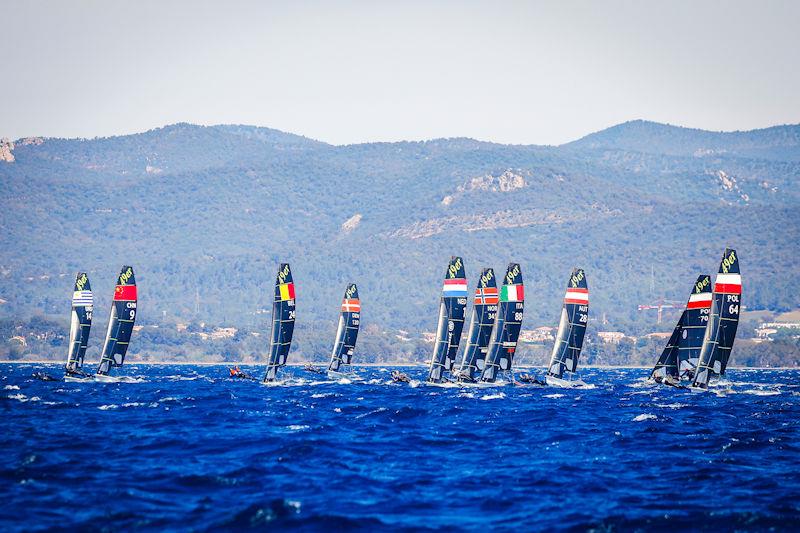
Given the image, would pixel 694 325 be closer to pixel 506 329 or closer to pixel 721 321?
pixel 721 321

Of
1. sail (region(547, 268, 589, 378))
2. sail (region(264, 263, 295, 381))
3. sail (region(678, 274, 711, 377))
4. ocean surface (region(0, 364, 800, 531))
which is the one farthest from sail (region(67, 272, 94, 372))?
sail (region(678, 274, 711, 377))

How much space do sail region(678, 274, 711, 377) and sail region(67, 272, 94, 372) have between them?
5537 centimetres

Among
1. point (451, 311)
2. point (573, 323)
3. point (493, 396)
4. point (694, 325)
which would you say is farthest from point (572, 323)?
point (493, 396)

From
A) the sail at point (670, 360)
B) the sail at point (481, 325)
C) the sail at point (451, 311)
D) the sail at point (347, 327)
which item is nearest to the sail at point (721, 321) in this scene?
the sail at point (670, 360)

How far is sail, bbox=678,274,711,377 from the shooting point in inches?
4422

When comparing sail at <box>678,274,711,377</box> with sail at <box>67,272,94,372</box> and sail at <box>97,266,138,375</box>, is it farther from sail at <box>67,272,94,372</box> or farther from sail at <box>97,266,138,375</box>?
sail at <box>67,272,94,372</box>

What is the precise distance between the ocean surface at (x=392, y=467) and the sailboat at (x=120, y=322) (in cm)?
2881

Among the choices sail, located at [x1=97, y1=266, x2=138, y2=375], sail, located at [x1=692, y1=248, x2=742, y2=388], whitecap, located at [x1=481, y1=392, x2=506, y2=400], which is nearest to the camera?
sail, located at [x1=692, y1=248, x2=742, y2=388]

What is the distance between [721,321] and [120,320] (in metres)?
55.5

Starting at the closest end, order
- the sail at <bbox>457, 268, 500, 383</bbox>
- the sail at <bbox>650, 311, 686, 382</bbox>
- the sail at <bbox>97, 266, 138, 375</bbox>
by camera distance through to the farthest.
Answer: the sail at <bbox>97, 266, 138, 375</bbox> < the sail at <bbox>457, 268, 500, 383</bbox> < the sail at <bbox>650, 311, 686, 382</bbox>

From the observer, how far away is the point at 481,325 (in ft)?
390

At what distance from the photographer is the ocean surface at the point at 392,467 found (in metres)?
42.7

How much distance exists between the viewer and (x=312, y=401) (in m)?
96.2

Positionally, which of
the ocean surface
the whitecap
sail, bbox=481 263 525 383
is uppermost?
sail, bbox=481 263 525 383
